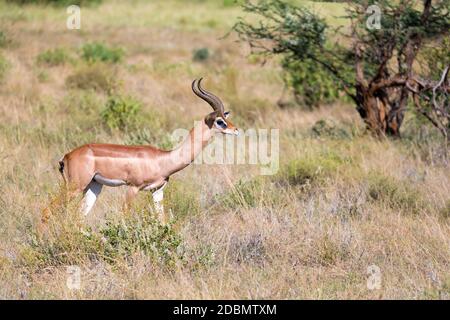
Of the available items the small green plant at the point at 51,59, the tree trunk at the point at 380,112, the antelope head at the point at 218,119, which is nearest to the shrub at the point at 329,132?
the tree trunk at the point at 380,112

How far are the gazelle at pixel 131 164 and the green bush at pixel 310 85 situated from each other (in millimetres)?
7184

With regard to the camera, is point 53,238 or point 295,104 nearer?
point 53,238

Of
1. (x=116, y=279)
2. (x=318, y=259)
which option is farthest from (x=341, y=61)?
(x=116, y=279)

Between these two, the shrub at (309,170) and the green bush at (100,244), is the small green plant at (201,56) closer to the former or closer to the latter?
the shrub at (309,170)

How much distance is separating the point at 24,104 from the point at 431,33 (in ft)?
20.4

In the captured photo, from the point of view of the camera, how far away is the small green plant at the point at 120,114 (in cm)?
1112

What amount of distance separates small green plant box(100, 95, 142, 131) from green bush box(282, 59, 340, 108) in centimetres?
371

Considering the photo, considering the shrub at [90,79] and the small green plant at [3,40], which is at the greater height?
the small green plant at [3,40]

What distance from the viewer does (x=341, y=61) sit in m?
11.8

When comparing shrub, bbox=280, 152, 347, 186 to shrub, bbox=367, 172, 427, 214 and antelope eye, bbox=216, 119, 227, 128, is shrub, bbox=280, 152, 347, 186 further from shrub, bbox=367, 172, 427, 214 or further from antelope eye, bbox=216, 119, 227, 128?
antelope eye, bbox=216, 119, 227, 128

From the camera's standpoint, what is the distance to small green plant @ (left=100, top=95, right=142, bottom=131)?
438 inches

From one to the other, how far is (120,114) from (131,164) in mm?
4571

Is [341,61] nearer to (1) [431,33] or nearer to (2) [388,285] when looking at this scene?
(1) [431,33]

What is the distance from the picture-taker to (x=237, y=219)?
7160 mm
